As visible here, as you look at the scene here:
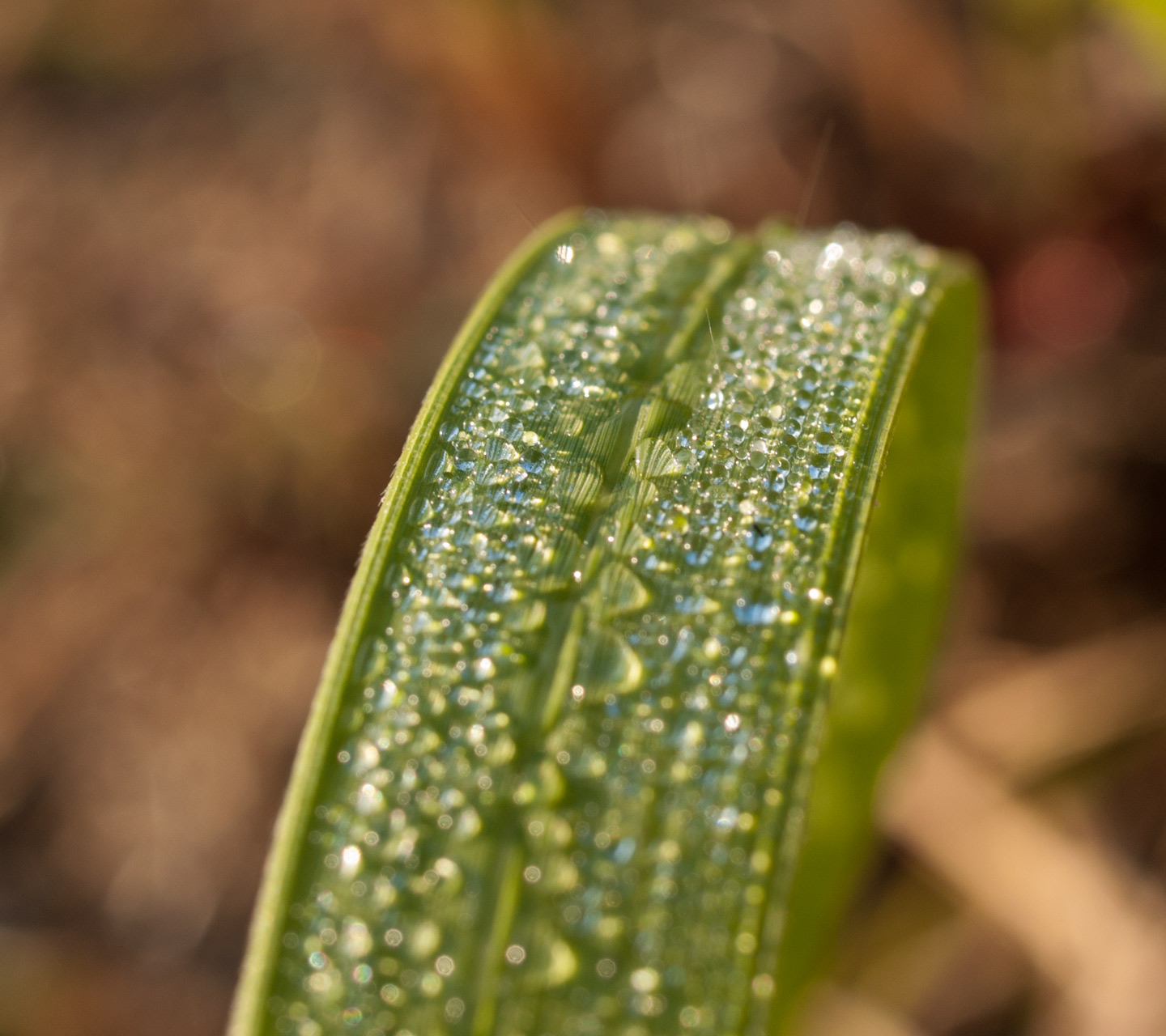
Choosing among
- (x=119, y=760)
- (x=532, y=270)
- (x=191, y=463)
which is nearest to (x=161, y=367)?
(x=191, y=463)

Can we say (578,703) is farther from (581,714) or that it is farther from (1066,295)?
(1066,295)

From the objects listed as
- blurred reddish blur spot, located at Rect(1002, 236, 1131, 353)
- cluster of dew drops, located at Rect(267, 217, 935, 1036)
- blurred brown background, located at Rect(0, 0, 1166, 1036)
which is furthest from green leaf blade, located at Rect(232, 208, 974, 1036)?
blurred reddish blur spot, located at Rect(1002, 236, 1131, 353)

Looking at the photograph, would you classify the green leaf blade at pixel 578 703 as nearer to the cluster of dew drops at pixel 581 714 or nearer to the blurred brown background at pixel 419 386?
the cluster of dew drops at pixel 581 714

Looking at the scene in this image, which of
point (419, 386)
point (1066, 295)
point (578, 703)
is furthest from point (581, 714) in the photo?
point (1066, 295)

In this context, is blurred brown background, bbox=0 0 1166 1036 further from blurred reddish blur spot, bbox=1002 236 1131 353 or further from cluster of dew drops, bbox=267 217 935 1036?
cluster of dew drops, bbox=267 217 935 1036

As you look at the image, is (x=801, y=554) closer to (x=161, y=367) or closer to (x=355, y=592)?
(x=355, y=592)

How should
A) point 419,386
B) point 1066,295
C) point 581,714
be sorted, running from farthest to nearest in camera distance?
point 419,386, point 1066,295, point 581,714
